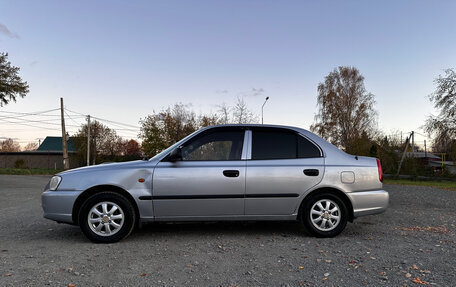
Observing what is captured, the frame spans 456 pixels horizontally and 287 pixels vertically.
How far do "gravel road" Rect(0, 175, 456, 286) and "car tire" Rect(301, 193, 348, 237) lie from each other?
0.15 meters

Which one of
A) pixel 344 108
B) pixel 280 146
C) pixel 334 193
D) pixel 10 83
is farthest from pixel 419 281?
pixel 344 108

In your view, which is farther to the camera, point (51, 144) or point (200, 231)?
point (51, 144)

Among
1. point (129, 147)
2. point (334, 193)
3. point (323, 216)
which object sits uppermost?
point (129, 147)

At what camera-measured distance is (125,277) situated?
11.5 feet

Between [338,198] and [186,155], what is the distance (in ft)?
7.69

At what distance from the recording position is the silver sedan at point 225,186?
489 cm

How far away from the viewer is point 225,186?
4973 mm

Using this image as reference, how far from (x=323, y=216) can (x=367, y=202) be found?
2.35ft

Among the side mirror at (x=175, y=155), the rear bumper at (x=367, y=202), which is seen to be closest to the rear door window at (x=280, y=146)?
the rear bumper at (x=367, y=202)

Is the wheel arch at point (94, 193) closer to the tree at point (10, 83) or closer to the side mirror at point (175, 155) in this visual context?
the side mirror at point (175, 155)

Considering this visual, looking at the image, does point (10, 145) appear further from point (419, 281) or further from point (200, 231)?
point (419, 281)

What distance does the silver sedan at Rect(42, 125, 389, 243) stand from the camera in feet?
16.0

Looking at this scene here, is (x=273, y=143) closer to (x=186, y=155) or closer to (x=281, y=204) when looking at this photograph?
(x=281, y=204)

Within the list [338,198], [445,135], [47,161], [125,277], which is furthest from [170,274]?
[47,161]
